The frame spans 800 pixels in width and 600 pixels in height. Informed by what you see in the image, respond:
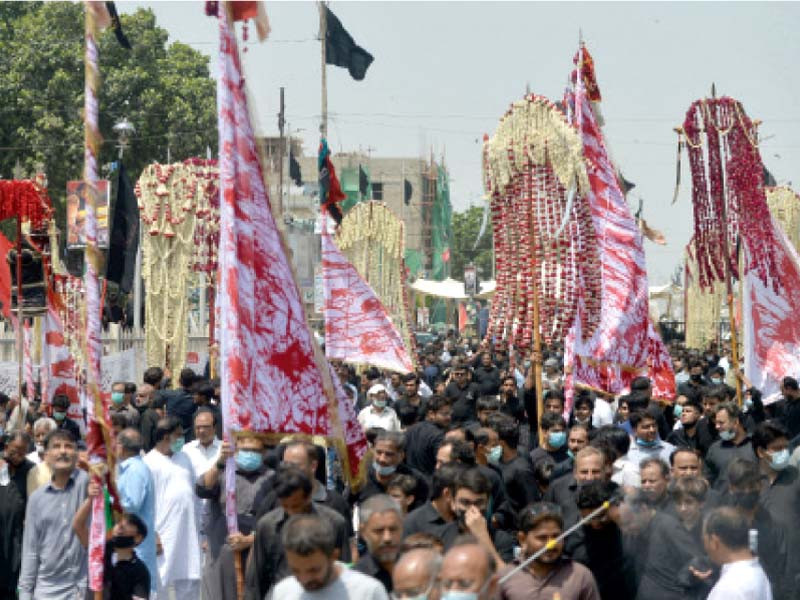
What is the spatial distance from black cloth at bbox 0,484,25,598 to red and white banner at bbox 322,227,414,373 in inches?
257

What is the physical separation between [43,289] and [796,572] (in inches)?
404

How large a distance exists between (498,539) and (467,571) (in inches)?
117

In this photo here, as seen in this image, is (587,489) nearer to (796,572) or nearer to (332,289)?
(796,572)

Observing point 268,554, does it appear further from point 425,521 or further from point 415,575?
point 415,575

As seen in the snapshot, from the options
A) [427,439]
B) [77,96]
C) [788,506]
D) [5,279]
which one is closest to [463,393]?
[427,439]

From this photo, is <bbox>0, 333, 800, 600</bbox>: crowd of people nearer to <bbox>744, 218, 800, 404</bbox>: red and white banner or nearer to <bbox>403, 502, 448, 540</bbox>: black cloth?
<bbox>403, 502, 448, 540</bbox>: black cloth

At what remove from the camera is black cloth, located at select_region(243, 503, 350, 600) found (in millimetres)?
7398

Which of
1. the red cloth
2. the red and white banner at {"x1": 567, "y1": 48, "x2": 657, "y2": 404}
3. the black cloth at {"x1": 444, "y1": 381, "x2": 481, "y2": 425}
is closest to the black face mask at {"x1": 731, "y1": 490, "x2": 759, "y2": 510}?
the black cloth at {"x1": 444, "y1": 381, "x2": 481, "y2": 425}

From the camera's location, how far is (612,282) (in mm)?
16297

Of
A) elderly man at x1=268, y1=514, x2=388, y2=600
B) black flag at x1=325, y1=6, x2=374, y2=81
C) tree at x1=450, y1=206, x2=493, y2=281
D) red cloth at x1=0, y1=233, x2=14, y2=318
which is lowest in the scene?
tree at x1=450, y1=206, x2=493, y2=281

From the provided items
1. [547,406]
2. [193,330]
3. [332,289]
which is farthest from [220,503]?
[193,330]

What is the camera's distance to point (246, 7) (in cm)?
825

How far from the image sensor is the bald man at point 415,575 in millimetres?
5695

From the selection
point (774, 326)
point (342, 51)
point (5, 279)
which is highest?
point (342, 51)
